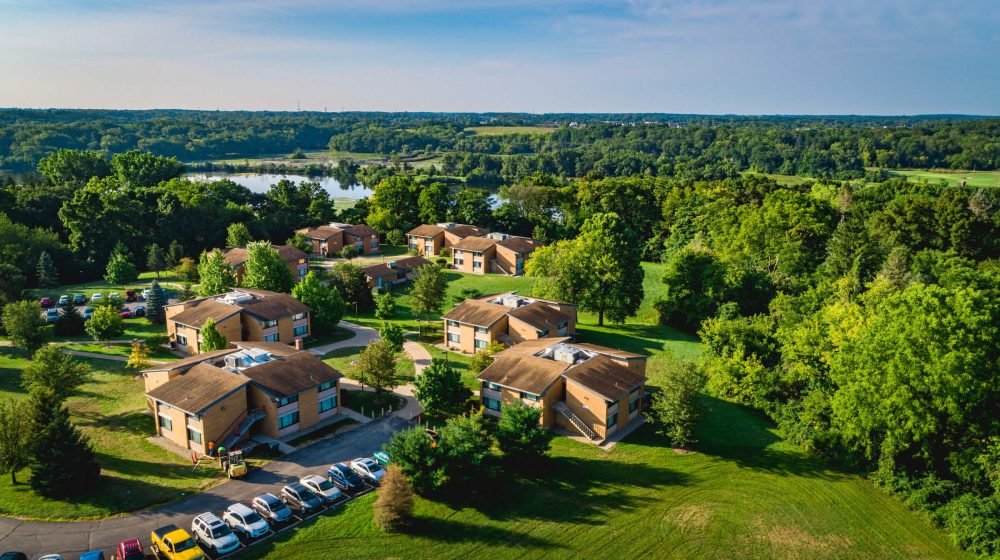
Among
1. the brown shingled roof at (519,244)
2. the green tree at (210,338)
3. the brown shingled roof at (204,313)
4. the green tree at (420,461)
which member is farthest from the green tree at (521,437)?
the brown shingled roof at (519,244)

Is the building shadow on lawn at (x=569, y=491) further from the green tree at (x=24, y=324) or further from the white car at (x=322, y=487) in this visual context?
the green tree at (x=24, y=324)

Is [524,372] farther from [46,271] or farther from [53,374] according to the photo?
[46,271]

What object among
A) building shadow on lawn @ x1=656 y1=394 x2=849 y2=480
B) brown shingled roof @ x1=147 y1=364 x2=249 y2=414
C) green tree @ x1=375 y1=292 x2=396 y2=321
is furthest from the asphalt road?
green tree @ x1=375 y1=292 x2=396 y2=321

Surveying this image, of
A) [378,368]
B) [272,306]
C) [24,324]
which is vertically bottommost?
[378,368]

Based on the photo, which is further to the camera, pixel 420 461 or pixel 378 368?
pixel 378 368

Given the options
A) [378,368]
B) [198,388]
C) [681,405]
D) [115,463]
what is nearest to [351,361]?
[378,368]

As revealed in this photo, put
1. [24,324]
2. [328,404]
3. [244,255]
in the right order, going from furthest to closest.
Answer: [244,255] → [24,324] → [328,404]

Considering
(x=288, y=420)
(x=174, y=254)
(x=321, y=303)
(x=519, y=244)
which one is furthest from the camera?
(x=519, y=244)

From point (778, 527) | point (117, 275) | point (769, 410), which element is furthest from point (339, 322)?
point (778, 527)
